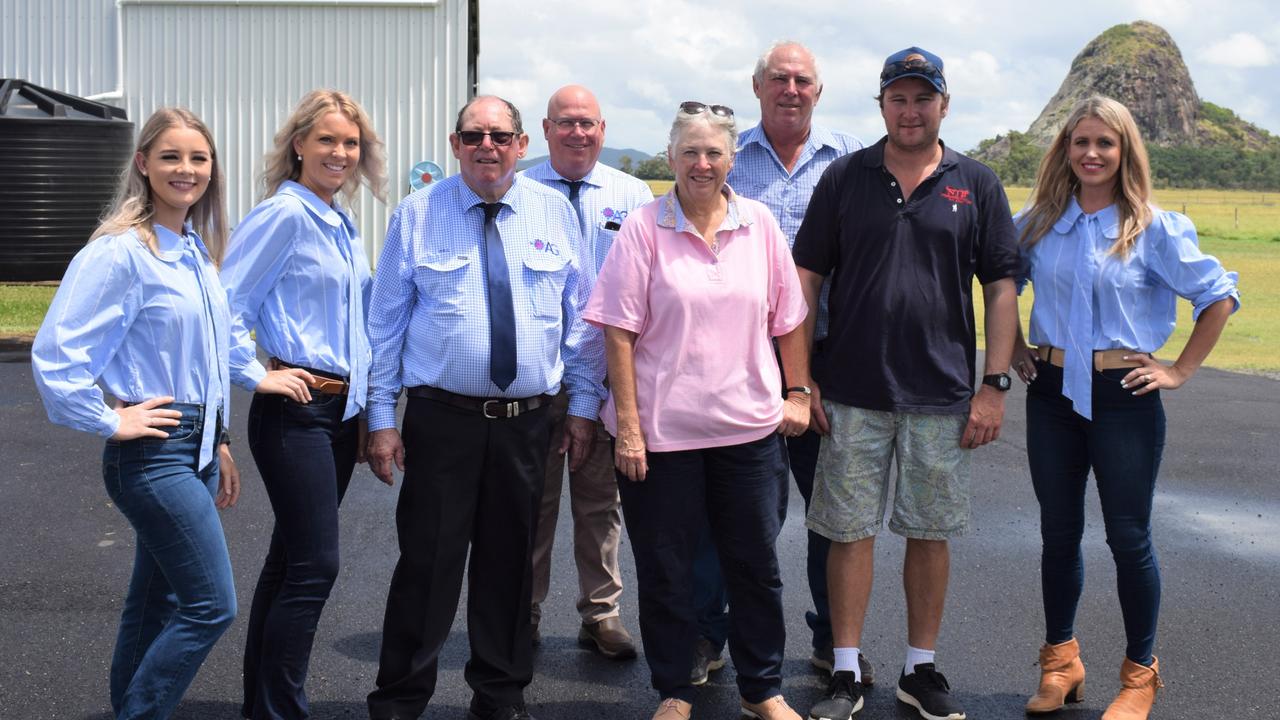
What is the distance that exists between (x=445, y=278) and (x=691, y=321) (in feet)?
2.55

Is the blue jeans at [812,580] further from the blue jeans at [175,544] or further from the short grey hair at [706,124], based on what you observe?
the blue jeans at [175,544]

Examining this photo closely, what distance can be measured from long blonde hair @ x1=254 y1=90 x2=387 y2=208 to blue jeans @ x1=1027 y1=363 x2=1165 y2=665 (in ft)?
7.59

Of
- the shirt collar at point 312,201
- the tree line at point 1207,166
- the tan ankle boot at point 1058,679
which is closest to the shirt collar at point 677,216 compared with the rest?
the shirt collar at point 312,201

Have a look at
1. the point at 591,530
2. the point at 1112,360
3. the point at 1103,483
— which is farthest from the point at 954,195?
the point at 591,530

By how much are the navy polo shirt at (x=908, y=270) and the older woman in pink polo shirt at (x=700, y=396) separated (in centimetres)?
21

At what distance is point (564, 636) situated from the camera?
15.9ft

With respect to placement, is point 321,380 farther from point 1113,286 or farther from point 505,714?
point 1113,286

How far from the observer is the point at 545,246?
13.2 ft

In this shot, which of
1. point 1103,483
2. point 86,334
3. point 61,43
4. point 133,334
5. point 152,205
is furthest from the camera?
point 61,43

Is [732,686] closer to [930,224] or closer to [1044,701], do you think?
[1044,701]

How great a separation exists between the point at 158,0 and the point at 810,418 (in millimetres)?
16855

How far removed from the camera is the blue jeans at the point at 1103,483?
4078 mm

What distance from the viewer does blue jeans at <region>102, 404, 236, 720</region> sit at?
3.25m

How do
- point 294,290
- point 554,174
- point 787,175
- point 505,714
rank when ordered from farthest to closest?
point 554,174 < point 787,175 < point 505,714 < point 294,290
